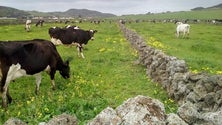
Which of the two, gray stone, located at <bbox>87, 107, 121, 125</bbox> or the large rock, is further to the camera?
gray stone, located at <bbox>87, 107, 121, 125</bbox>

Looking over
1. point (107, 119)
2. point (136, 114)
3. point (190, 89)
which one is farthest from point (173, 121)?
point (190, 89)

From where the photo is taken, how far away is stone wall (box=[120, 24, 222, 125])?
8.13 metres

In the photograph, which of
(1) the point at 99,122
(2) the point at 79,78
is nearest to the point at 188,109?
(1) the point at 99,122

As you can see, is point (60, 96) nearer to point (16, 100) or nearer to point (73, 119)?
point (16, 100)

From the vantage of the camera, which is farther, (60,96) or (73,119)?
(60,96)

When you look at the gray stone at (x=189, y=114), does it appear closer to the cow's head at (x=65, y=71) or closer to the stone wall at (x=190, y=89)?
the stone wall at (x=190, y=89)

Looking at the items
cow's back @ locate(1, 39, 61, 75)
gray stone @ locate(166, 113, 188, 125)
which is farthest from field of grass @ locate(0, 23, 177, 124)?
gray stone @ locate(166, 113, 188, 125)

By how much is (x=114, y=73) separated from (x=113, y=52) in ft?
29.0

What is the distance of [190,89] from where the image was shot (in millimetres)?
14102

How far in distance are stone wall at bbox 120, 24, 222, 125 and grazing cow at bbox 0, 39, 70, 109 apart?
5.17 metres

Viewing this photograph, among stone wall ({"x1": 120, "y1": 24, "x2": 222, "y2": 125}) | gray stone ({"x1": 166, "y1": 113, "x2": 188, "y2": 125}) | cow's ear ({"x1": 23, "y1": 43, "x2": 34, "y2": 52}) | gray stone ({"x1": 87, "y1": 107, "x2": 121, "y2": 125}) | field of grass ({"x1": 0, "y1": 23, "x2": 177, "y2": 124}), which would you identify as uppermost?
gray stone ({"x1": 166, "y1": 113, "x2": 188, "y2": 125})

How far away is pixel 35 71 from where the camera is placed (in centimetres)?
1650

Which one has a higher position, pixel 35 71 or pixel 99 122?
pixel 99 122

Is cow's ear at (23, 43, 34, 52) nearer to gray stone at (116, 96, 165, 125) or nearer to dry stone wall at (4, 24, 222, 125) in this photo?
dry stone wall at (4, 24, 222, 125)
